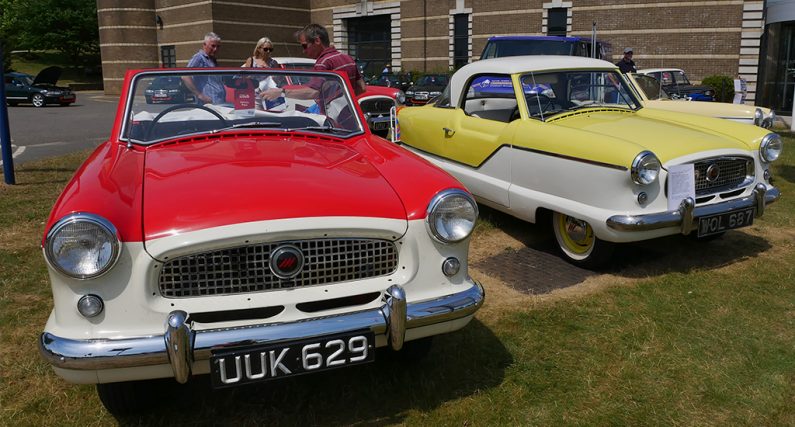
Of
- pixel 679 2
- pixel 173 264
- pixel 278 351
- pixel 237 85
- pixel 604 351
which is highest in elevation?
pixel 679 2

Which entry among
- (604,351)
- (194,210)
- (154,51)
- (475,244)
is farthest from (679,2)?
(154,51)

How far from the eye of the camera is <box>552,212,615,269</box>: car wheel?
4.55m

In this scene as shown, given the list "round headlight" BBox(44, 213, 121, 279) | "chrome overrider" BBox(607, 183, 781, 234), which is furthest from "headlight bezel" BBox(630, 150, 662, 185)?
"round headlight" BBox(44, 213, 121, 279)

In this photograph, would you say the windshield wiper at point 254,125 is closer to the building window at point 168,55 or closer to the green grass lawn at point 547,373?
the green grass lawn at point 547,373

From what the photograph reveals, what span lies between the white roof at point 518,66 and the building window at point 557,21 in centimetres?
2220

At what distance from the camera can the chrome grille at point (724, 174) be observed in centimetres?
449

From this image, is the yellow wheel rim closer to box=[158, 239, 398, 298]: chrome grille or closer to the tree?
box=[158, 239, 398, 298]: chrome grille

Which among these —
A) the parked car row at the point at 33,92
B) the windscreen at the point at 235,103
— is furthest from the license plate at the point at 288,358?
the parked car row at the point at 33,92

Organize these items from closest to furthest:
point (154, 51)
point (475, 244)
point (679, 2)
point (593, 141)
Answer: point (593, 141)
point (475, 244)
point (679, 2)
point (154, 51)

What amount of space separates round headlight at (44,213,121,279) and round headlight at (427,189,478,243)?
124 centimetres

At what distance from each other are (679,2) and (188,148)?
24.6 metres

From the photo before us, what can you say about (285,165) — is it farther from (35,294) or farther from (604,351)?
(35,294)

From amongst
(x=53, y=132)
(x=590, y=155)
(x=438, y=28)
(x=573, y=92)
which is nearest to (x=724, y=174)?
(x=590, y=155)

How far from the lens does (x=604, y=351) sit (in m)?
3.38
